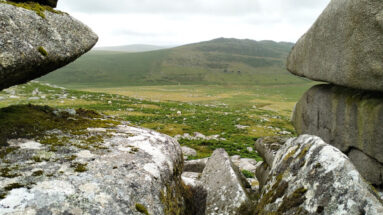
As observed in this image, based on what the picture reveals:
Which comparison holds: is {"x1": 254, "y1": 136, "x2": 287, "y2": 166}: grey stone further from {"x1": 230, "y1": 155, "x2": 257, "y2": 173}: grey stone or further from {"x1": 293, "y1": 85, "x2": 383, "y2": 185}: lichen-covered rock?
{"x1": 230, "y1": 155, "x2": 257, "y2": 173}: grey stone

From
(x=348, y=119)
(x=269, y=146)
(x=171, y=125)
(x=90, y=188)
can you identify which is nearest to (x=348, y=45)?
(x=348, y=119)

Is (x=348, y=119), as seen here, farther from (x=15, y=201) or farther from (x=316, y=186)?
(x=15, y=201)

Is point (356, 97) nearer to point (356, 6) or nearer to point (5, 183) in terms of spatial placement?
point (356, 6)

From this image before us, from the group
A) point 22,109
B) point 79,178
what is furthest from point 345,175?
point 22,109

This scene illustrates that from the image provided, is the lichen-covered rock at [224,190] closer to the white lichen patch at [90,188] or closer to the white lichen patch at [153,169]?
the white lichen patch at [153,169]

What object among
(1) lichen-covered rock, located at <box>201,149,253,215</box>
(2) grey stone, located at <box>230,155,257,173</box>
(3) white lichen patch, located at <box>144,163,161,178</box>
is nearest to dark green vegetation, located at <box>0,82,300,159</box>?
(2) grey stone, located at <box>230,155,257,173</box>

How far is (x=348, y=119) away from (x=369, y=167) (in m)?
2.19

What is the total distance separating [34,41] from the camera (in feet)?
19.0

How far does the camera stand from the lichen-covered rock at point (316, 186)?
5.28 metres

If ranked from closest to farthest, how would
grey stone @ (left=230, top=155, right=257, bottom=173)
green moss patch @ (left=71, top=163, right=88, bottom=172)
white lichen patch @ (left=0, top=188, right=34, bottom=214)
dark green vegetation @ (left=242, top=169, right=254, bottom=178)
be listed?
white lichen patch @ (left=0, top=188, right=34, bottom=214)
green moss patch @ (left=71, top=163, right=88, bottom=172)
dark green vegetation @ (left=242, top=169, right=254, bottom=178)
grey stone @ (left=230, top=155, right=257, bottom=173)

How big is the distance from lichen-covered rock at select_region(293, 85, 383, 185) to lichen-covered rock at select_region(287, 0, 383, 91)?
3.06 ft

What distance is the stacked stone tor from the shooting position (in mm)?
9656

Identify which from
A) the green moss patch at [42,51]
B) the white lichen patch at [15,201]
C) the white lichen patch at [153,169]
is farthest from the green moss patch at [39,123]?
the green moss patch at [42,51]

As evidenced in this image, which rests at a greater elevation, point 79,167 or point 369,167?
point 79,167
